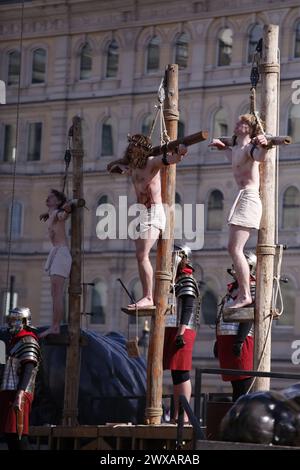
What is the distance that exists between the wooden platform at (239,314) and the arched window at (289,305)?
3937 cm

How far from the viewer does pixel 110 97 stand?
58.5 meters

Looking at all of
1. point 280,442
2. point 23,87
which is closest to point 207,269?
point 23,87

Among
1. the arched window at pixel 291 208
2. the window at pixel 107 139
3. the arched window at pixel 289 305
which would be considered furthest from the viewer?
the window at pixel 107 139

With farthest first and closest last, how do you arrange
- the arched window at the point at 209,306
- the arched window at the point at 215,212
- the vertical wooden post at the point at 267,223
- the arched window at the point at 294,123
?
the arched window at the point at 215,212
the arched window at the point at 209,306
the arched window at the point at 294,123
the vertical wooden post at the point at 267,223

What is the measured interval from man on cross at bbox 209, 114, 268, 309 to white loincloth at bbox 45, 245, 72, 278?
277 centimetres

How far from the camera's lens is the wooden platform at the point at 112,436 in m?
12.8

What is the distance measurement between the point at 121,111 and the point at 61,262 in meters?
42.5

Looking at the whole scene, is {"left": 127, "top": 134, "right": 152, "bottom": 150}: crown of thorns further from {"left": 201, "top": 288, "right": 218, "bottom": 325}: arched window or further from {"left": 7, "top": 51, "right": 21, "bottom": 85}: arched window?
{"left": 7, "top": 51, "right": 21, "bottom": 85}: arched window

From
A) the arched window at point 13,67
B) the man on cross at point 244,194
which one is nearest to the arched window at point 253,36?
the arched window at point 13,67

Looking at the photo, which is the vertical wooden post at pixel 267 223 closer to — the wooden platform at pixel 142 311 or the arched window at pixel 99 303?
the wooden platform at pixel 142 311

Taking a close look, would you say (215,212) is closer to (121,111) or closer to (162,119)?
(121,111)

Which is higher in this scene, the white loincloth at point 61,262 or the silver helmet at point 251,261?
the white loincloth at point 61,262

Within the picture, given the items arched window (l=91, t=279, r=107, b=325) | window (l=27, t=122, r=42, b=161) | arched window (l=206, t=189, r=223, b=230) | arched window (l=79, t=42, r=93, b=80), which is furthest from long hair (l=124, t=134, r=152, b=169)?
window (l=27, t=122, r=42, b=161)

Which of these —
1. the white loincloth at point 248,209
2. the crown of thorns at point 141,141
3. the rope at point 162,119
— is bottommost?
the white loincloth at point 248,209
